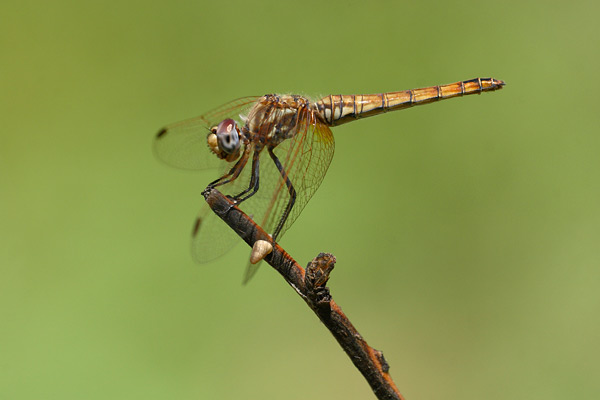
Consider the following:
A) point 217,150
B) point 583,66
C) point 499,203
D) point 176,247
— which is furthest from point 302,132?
point 583,66

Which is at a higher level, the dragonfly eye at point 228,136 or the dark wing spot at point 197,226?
the dragonfly eye at point 228,136

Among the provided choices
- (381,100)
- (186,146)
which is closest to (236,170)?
(186,146)

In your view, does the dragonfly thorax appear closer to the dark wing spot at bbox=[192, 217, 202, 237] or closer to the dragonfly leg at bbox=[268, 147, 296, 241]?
the dragonfly leg at bbox=[268, 147, 296, 241]

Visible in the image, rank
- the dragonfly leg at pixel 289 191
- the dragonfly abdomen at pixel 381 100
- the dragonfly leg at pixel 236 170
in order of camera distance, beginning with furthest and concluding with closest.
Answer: the dragonfly abdomen at pixel 381 100 → the dragonfly leg at pixel 236 170 → the dragonfly leg at pixel 289 191

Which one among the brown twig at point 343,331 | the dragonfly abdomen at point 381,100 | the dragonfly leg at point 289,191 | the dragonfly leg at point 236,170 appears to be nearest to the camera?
the brown twig at point 343,331

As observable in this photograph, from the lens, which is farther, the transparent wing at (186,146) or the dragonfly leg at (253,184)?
the transparent wing at (186,146)

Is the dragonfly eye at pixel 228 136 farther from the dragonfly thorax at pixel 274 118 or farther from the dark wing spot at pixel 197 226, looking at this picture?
the dark wing spot at pixel 197 226

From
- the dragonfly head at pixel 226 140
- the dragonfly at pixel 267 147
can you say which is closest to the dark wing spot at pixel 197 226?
the dragonfly at pixel 267 147

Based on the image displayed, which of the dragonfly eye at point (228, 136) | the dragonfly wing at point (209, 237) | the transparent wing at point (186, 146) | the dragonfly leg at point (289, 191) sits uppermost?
the transparent wing at point (186, 146)

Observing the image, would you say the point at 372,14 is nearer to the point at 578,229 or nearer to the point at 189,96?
the point at 189,96
